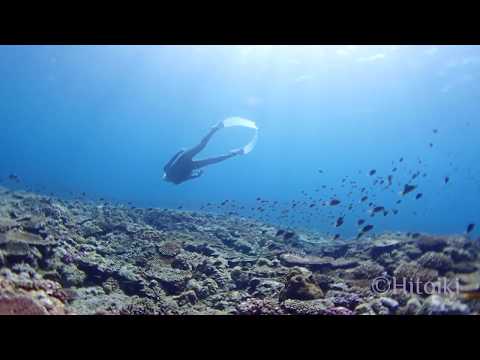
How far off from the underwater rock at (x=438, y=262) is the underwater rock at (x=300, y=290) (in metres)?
3.42

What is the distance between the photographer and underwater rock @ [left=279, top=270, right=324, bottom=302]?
28.4 ft

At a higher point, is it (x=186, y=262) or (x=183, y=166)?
(x=183, y=166)

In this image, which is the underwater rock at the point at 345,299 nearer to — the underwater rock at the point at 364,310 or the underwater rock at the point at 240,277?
the underwater rock at the point at 364,310

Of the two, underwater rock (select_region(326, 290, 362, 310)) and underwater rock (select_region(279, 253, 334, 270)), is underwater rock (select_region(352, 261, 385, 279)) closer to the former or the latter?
underwater rock (select_region(279, 253, 334, 270))

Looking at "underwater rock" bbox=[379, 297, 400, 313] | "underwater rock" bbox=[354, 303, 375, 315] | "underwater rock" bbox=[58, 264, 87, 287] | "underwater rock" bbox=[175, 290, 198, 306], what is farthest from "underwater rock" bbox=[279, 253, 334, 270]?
"underwater rock" bbox=[58, 264, 87, 287]

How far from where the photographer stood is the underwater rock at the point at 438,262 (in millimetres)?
9700

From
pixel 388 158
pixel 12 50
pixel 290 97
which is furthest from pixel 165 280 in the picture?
pixel 388 158

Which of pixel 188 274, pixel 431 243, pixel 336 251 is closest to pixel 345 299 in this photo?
pixel 188 274

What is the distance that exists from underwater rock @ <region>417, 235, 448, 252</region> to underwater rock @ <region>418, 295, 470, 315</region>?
25.2 feet

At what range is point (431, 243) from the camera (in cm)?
1270

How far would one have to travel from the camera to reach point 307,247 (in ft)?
61.8

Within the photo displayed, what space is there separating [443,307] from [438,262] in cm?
570

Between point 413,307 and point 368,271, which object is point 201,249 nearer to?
point 368,271
